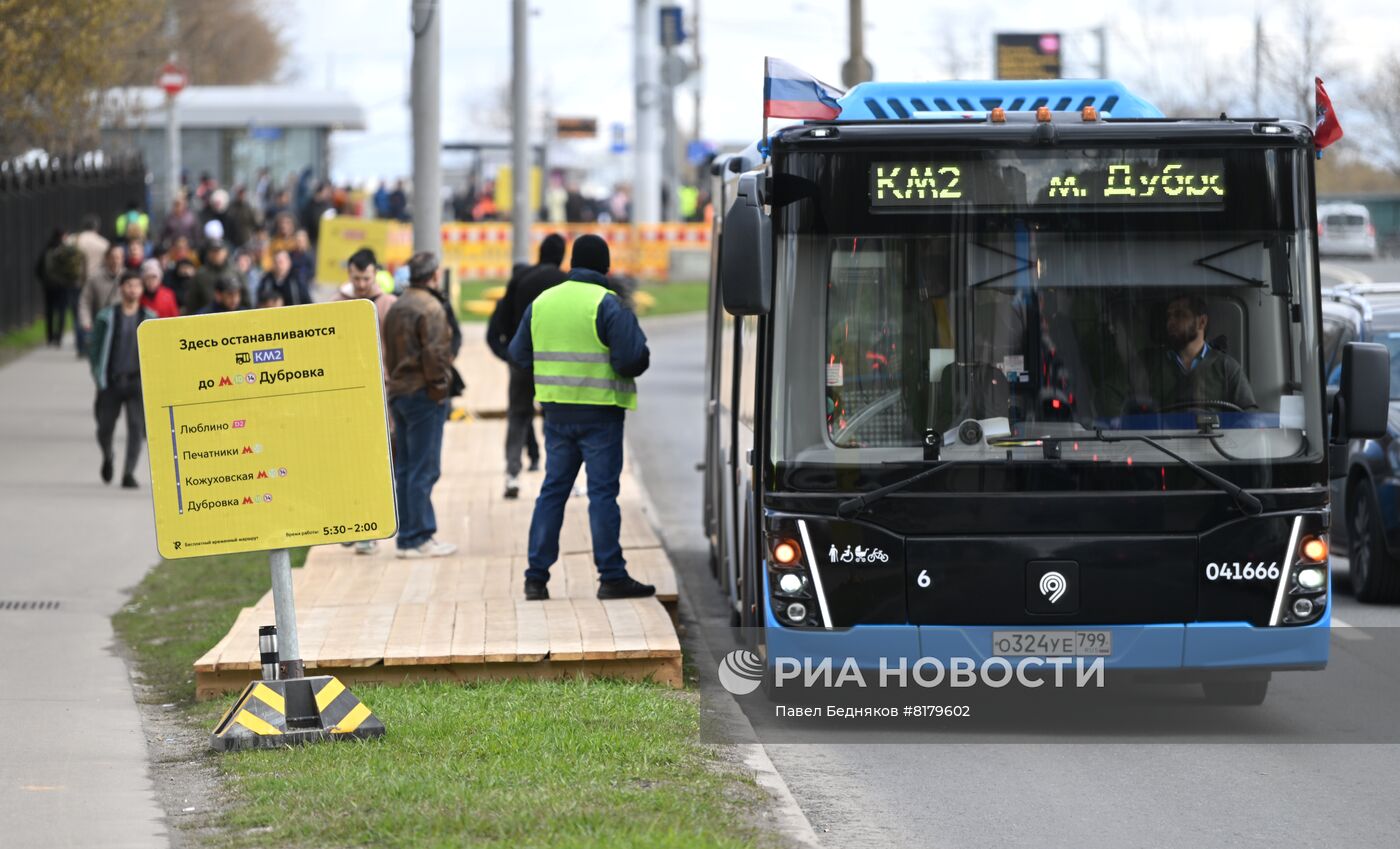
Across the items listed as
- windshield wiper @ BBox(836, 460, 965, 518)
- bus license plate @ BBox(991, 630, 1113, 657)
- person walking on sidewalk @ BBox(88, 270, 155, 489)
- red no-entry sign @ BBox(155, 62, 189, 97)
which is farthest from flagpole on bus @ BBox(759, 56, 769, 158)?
red no-entry sign @ BBox(155, 62, 189, 97)

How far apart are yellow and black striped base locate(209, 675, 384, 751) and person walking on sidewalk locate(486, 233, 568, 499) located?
6.42 metres

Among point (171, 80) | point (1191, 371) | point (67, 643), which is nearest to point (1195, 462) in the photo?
point (1191, 371)

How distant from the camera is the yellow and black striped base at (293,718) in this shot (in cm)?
818

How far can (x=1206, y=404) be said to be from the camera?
8.77 meters

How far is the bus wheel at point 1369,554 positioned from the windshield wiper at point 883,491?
192 inches

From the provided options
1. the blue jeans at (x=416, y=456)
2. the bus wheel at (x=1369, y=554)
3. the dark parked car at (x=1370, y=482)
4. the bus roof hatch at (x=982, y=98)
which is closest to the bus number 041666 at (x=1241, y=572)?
the bus roof hatch at (x=982, y=98)

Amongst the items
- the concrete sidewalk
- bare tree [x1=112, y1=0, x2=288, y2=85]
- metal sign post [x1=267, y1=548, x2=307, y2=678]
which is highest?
bare tree [x1=112, y1=0, x2=288, y2=85]

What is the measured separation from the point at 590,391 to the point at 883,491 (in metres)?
3.06

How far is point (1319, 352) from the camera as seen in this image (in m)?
Answer: 8.84

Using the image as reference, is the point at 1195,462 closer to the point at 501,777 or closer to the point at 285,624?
the point at 501,777

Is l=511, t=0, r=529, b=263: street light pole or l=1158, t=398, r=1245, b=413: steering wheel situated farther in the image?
l=511, t=0, r=529, b=263: street light pole

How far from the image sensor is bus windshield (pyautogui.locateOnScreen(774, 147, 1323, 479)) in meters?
8.75

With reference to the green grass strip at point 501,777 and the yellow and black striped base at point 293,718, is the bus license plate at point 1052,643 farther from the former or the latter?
the yellow and black striped base at point 293,718

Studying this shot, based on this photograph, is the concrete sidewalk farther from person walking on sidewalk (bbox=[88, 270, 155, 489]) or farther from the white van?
the white van
